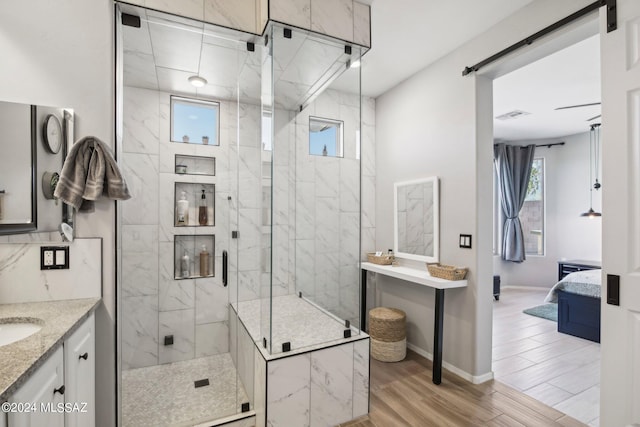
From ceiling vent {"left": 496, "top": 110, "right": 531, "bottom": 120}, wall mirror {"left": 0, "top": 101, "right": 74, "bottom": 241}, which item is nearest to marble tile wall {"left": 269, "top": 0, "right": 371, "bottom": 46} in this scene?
wall mirror {"left": 0, "top": 101, "right": 74, "bottom": 241}

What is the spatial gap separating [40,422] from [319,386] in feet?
4.58

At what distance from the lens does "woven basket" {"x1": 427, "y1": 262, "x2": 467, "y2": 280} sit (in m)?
2.53

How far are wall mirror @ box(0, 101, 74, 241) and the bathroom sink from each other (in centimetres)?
43

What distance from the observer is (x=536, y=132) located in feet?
17.7

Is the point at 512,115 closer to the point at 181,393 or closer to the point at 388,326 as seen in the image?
the point at 388,326

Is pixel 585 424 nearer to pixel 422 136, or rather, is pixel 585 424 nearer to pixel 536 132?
pixel 422 136

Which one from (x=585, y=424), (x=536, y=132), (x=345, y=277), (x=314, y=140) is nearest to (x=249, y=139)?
(x=314, y=140)

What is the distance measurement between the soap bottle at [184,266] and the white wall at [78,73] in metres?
1.19

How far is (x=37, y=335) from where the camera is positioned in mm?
1091

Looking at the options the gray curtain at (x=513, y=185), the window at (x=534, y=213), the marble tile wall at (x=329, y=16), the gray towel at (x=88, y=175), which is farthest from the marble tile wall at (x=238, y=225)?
the window at (x=534, y=213)

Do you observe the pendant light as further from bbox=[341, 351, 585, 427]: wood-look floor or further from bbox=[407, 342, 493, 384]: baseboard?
bbox=[341, 351, 585, 427]: wood-look floor

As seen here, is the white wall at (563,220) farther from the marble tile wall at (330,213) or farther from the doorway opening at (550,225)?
the marble tile wall at (330,213)

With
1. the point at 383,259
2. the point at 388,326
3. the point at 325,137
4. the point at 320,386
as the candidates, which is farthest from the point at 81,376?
the point at 383,259

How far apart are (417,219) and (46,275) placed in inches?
114
